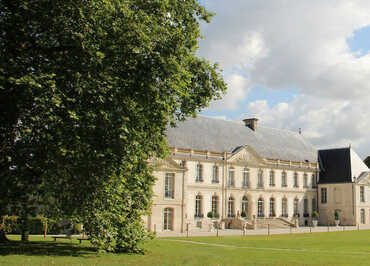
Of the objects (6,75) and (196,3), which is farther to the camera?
(196,3)

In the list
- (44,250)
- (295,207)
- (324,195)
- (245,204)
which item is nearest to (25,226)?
(44,250)

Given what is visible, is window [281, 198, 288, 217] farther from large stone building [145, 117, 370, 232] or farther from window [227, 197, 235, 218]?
window [227, 197, 235, 218]

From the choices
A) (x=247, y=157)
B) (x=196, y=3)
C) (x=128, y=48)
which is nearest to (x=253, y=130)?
(x=247, y=157)

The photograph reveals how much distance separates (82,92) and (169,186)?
22956 millimetres

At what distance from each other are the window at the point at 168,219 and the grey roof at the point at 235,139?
623cm

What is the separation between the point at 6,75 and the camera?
12.8m

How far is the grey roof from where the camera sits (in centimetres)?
4053

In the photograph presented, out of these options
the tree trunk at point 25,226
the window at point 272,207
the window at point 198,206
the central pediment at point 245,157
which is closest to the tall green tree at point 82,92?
the tree trunk at point 25,226

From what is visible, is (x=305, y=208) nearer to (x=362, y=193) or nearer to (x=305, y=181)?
(x=305, y=181)

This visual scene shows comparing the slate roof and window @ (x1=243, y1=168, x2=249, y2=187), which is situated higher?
the slate roof

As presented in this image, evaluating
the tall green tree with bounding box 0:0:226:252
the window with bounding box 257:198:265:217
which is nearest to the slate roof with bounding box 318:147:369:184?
the window with bounding box 257:198:265:217

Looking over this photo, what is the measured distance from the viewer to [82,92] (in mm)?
12469

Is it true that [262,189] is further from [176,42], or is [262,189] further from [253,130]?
[176,42]

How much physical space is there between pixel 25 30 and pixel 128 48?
321 cm
